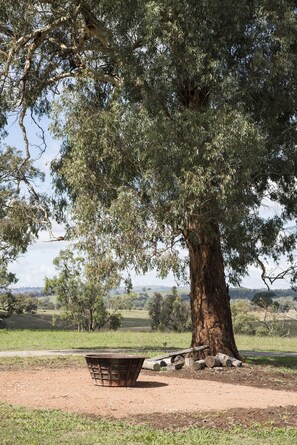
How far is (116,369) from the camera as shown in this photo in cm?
1313

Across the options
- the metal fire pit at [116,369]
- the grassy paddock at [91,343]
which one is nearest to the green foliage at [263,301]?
the grassy paddock at [91,343]

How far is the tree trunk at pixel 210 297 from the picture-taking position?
17828mm

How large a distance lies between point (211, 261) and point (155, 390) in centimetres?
558

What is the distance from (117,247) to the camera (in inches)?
619

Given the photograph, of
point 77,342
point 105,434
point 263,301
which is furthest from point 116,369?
point 263,301

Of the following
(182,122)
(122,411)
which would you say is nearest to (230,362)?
(182,122)

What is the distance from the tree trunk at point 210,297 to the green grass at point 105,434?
27.8ft

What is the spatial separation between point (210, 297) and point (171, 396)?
6.00 meters

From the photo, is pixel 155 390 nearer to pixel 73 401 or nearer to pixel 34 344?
pixel 73 401

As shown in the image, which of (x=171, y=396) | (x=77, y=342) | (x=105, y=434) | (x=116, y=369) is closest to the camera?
(x=105, y=434)

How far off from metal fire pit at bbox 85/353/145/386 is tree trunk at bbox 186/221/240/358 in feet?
16.3

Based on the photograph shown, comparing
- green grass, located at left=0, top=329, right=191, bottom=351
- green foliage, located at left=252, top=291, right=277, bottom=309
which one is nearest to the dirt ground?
green grass, located at left=0, top=329, right=191, bottom=351

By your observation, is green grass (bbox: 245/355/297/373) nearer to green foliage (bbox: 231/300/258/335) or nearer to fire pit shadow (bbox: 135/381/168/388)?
fire pit shadow (bbox: 135/381/168/388)

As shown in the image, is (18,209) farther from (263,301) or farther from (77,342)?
(263,301)
